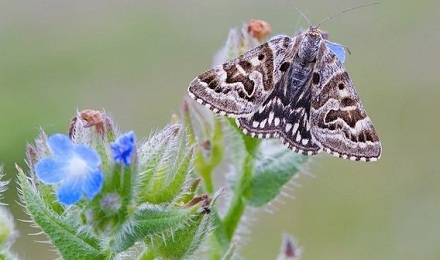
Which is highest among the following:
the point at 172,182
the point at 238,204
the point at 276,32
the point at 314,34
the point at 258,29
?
the point at 276,32

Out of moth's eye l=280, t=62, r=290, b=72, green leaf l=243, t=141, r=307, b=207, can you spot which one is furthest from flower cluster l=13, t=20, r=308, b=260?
green leaf l=243, t=141, r=307, b=207

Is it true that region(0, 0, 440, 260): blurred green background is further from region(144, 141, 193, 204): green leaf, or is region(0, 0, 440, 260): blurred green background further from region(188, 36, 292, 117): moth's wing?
region(144, 141, 193, 204): green leaf

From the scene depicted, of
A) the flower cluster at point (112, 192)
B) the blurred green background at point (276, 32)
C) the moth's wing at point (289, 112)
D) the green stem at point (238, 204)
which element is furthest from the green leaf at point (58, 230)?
the blurred green background at point (276, 32)

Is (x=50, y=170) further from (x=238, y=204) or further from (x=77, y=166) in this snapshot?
(x=238, y=204)

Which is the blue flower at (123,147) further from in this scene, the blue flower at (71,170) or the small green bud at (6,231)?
the small green bud at (6,231)

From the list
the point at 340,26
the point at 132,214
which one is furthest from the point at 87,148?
the point at 340,26

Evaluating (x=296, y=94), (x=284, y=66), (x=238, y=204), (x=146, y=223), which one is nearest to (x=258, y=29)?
(x=284, y=66)

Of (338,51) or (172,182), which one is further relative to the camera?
(338,51)
